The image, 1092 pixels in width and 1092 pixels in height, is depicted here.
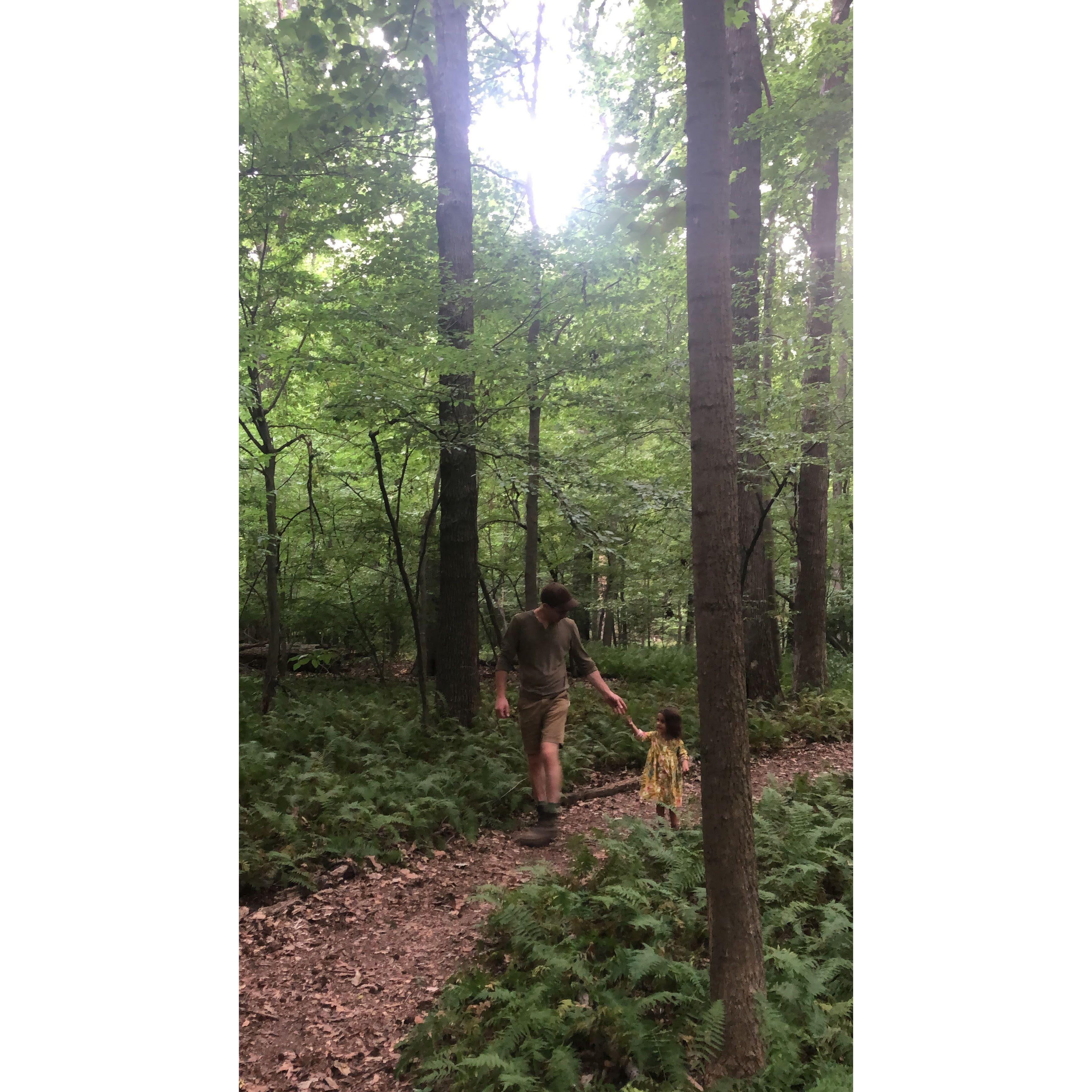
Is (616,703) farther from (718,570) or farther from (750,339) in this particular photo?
(750,339)

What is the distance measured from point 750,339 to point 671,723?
525cm

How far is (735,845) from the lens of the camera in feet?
8.51

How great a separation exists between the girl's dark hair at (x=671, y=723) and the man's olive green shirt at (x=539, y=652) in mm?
645

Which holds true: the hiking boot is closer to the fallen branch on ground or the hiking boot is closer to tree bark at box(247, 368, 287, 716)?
the fallen branch on ground

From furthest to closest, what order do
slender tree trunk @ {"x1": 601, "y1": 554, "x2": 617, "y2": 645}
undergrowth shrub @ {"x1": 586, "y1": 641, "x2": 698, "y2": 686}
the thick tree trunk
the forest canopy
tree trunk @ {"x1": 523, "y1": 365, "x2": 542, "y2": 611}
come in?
slender tree trunk @ {"x1": 601, "y1": 554, "x2": 617, "y2": 645}, undergrowth shrub @ {"x1": 586, "y1": 641, "x2": 698, "y2": 686}, tree trunk @ {"x1": 523, "y1": 365, "x2": 542, "y2": 611}, the forest canopy, the thick tree trunk

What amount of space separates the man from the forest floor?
1.37 feet

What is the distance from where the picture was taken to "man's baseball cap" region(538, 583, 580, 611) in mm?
5062

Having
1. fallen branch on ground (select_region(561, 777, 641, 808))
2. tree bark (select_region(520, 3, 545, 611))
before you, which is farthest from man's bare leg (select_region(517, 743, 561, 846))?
tree bark (select_region(520, 3, 545, 611))

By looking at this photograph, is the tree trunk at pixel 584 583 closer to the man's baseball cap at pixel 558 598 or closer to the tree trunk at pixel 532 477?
the tree trunk at pixel 532 477

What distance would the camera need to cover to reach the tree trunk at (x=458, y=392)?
714cm

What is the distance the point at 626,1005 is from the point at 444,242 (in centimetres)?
730

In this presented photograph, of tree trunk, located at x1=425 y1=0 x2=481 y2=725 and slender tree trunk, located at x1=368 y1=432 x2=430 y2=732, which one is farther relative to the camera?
slender tree trunk, located at x1=368 y1=432 x2=430 y2=732
